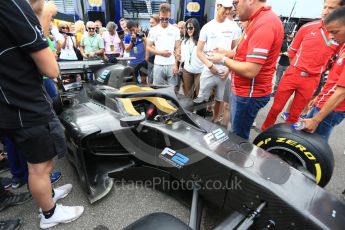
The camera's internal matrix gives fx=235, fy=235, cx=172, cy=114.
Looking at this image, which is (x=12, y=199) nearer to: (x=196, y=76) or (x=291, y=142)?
(x=291, y=142)

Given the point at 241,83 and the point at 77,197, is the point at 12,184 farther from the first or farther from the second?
the point at 241,83

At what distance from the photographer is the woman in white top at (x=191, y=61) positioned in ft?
11.9

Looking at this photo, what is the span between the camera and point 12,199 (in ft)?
6.34

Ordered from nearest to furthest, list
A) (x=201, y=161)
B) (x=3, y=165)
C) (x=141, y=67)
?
(x=201, y=161) < (x=3, y=165) < (x=141, y=67)

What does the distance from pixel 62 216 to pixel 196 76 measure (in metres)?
2.72

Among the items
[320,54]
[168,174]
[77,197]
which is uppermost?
[320,54]

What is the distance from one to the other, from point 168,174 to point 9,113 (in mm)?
1152

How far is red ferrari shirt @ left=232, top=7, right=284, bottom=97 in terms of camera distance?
5.57 ft

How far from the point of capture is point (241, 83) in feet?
6.59

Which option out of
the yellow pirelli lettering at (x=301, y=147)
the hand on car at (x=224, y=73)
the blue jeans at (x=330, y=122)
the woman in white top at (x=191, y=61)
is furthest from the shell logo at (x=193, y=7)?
the yellow pirelli lettering at (x=301, y=147)

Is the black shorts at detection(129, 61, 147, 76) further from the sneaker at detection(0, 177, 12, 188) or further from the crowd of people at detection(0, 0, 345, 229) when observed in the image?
the sneaker at detection(0, 177, 12, 188)

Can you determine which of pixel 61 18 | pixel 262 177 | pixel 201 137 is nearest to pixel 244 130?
pixel 201 137

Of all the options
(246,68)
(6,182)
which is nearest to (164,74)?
(246,68)

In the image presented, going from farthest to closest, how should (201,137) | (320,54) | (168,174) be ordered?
(320,54) < (168,174) < (201,137)
